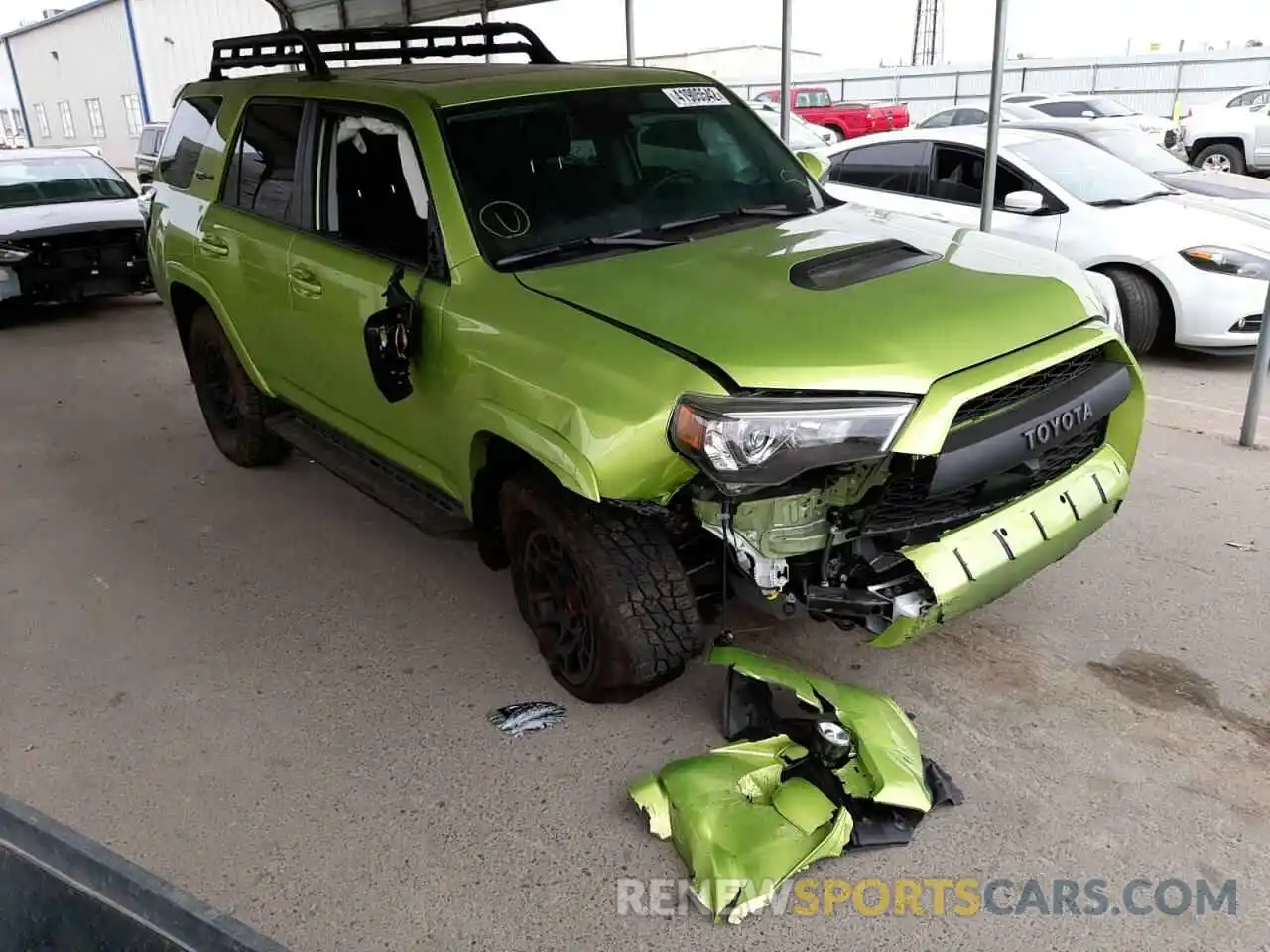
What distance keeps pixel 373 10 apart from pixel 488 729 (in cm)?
865

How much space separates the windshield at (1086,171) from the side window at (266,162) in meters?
5.35

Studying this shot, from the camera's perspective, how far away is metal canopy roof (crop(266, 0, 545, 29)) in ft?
29.8

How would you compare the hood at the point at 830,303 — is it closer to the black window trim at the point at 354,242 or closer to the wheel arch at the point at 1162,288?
the black window trim at the point at 354,242

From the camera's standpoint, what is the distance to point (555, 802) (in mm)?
2883

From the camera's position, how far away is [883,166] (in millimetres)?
7938

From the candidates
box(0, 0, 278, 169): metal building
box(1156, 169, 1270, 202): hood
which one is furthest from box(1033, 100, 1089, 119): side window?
box(0, 0, 278, 169): metal building

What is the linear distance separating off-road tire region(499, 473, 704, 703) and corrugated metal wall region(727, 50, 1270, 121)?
25413mm

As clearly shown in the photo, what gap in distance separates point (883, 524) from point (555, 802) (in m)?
1.23

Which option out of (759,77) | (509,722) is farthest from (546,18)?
(509,722)

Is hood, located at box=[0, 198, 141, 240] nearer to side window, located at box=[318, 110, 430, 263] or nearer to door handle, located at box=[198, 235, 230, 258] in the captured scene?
door handle, located at box=[198, 235, 230, 258]

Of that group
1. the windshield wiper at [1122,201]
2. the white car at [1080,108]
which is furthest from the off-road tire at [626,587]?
the white car at [1080,108]

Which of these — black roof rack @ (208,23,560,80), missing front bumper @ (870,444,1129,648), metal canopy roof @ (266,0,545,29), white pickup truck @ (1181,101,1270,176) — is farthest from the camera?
white pickup truck @ (1181,101,1270,176)

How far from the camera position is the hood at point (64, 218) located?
882 cm

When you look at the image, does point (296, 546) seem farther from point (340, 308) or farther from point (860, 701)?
point (860, 701)
